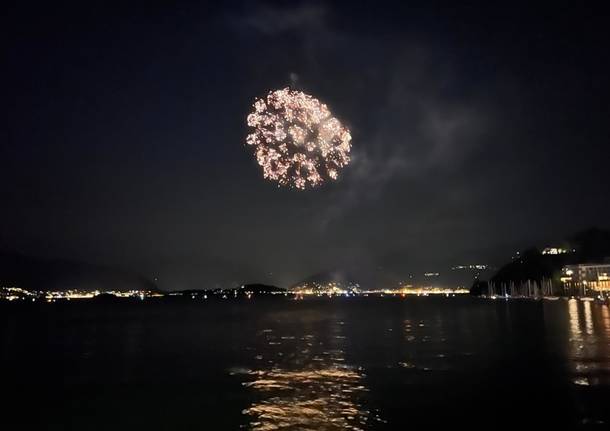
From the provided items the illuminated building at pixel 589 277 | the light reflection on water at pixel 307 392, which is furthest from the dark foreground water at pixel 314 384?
the illuminated building at pixel 589 277

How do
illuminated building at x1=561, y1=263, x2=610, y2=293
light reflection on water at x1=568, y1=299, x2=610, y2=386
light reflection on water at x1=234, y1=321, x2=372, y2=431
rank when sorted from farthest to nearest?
illuminated building at x1=561, y1=263, x2=610, y2=293 < light reflection on water at x1=568, y1=299, x2=610, y2=386 < light reflection on water at x1=234, y1=321, x2=372, y2=431

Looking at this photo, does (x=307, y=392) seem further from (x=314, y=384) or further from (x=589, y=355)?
(x=589, y=355)

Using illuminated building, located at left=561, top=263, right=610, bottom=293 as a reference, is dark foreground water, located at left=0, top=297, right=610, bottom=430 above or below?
below

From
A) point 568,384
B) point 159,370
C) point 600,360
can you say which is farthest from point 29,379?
point 600,360

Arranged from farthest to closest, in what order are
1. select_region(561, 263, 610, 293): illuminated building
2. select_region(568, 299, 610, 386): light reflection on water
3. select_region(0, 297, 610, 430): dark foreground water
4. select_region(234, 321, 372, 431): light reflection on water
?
select_region(561, 263, 610, 293): illuminated building → select_region(568, 299, 610, 386): light reflection on water → select_region(0, 297, 610, 430): dark foreground water → select_region(234, 321, 372, 431): light reflection on water

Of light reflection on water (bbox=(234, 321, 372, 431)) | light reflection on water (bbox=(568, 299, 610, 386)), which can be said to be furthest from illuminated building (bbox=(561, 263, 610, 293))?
light reflection on water (bbox=(234, 321, 372, 431))

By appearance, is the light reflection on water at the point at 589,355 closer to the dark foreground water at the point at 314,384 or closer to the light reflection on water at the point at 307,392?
the dark foreground water at the point at 314,384

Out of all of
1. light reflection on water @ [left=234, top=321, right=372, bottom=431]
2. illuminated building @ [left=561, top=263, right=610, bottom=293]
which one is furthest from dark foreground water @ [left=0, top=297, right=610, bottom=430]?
illuminated building @ [left=561, top=263, right=610, bottom=293]

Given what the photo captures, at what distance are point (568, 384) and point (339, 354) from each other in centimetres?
1691

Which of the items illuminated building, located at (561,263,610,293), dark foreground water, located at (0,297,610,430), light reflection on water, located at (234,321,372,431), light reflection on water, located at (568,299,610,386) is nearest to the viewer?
light reflection on water, located at (234,321,372,431)

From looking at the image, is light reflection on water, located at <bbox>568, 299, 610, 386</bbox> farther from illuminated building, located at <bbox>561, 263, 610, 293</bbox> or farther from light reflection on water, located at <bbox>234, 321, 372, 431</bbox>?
illuminated building, located at <bbox>561, 263, 610, 293</bbox>

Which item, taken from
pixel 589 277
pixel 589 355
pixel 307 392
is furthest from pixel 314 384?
pixel 589 277

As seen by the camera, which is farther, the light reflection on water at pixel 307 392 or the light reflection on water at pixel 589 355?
the light reflection on water at pixel 589 355

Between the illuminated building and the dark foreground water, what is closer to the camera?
the dark foreground water
